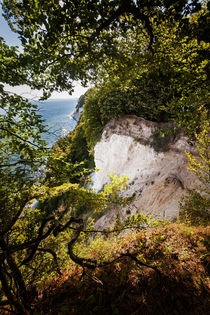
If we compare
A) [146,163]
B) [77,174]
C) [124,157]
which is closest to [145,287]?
[77,174]

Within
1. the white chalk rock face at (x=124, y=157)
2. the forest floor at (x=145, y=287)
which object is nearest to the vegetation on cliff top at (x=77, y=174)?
the forest floor at (x=145, y=287)

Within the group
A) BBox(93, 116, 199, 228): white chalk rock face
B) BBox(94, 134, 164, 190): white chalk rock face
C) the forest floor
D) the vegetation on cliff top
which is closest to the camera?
the forest floor

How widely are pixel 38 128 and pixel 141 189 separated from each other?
10269 millimetres

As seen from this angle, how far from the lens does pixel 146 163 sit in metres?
12.4

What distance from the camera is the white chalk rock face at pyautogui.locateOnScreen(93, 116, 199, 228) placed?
8.62 m

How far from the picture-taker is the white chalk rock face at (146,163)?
8.62m

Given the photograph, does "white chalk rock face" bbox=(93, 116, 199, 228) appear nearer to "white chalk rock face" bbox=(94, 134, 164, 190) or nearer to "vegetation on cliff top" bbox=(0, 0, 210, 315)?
"white chalk rock face" bbox=(94, 134, 164, 190)

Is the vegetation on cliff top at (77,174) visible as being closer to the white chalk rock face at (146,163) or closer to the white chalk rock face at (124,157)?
the white chalk rock face at (146,163)

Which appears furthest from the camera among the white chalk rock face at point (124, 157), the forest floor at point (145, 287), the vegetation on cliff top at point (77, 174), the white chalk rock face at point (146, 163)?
the white chalk rock face at point (124, 157)

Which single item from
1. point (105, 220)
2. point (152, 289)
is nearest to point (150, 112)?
point (105, 220)

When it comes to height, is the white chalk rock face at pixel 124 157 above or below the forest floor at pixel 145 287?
below

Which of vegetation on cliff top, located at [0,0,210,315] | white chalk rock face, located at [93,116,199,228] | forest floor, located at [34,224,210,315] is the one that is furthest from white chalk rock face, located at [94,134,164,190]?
forest floor, located at [34,224,210,315]

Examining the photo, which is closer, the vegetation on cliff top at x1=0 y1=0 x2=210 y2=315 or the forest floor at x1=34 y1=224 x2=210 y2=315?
the forest floor at x1=34 y1=224 x2=210 y2=315

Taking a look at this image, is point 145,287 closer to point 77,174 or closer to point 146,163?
point 77,174
